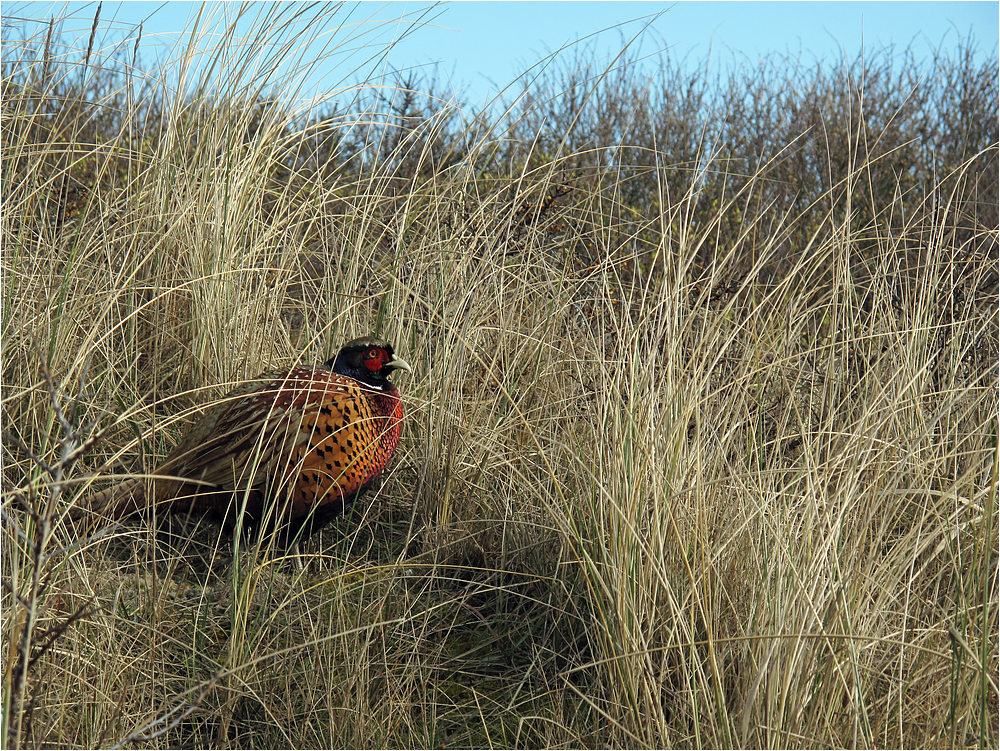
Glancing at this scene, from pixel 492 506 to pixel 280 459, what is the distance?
714 mm

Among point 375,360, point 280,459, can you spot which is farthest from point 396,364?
point 280,459

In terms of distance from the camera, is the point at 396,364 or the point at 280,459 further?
the point at 396,364

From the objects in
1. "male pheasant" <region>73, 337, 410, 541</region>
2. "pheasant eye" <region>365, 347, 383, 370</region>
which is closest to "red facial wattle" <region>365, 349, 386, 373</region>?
"pheasant eye" <region>365, 347, 383, 370</region>

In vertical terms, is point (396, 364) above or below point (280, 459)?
above

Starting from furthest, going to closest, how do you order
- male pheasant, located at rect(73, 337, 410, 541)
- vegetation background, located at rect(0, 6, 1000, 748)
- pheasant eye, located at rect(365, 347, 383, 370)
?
pheasant eye, located at rect(365, 347, 383, 370)
male pheasant, located at rect(73, 337, 410, 541)
vegetation background, located at rect(0, 6, 1000, 748)

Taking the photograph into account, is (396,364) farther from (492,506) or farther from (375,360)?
(492,506)

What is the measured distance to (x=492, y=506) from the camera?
2.87m

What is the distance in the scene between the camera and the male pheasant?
2.55 metres

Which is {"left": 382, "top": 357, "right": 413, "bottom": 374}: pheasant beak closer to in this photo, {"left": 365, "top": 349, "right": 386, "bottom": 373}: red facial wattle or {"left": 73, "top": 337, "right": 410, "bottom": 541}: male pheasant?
{"left": 365, "top": 349, "right": 386, "bottom": 373}: red facial wattle

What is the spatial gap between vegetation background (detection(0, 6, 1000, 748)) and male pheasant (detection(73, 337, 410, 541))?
111mm

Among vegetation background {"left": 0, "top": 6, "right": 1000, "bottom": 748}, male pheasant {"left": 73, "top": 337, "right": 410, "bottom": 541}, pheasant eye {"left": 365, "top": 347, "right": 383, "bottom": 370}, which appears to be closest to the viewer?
vegetation background {"left": 0, "top": 6, "right": 1000, "bottom": 748}

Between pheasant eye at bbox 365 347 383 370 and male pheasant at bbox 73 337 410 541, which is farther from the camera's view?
pheasant eye at bbox 365 347 383 370

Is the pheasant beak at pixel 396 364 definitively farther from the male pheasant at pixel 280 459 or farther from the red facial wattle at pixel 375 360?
the male pheasant at pixel 280 459

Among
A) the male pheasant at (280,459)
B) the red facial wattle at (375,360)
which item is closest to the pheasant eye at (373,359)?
the red facial wattle at (375,360)
